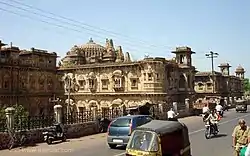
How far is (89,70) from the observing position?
149ft

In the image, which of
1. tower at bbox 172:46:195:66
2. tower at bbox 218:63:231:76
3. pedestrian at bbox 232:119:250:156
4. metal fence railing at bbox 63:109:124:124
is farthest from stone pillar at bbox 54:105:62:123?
tower at bbox 218:63:231:76

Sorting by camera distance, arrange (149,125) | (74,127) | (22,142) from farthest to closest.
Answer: (74,127) → (22,142) → (149,125)

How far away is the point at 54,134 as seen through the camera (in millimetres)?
17078

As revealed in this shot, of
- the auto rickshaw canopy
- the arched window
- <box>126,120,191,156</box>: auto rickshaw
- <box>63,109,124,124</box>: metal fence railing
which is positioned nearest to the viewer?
<box>126,120,191,156</box>: auto rickshaw

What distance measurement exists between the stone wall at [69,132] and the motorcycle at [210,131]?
7.27 m

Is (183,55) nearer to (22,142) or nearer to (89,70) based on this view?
(89,70)

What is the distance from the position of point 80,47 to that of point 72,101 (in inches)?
584

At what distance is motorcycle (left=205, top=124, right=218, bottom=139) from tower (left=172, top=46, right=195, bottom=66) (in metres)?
30.6

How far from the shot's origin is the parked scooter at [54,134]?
16.9 m

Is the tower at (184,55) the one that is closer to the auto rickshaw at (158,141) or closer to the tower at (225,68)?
the tower at (225,68)

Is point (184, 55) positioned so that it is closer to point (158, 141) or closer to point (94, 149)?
point (94, 149)

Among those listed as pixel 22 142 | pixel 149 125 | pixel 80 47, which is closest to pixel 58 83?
pixel 80 47

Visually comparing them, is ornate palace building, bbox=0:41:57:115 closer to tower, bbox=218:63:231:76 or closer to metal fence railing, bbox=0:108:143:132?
metal fence railing, bbox=0:108:143:132

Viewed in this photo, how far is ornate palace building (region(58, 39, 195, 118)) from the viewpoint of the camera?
39906 millimetres
